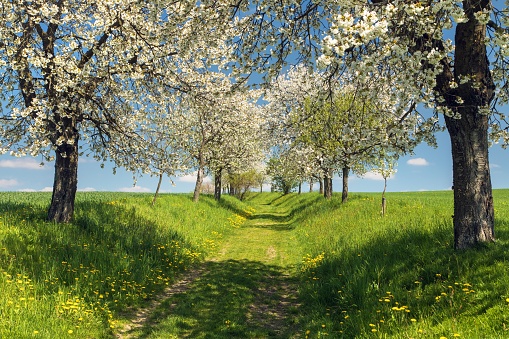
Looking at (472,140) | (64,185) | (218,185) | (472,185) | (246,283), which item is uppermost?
(472,140)

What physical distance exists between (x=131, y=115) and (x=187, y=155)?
14.7 m

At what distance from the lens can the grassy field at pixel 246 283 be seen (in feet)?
21.8

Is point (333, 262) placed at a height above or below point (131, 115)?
below

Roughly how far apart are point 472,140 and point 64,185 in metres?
14.0

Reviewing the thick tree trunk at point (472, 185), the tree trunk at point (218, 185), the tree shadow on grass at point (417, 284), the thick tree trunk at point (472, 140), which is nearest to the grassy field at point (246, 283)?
the tree shadow on grass at point (417, 284)

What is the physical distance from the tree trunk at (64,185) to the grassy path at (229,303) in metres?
5.55

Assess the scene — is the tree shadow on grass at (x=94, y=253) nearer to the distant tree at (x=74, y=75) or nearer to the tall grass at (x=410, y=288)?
the distant tree at (x=74, y=75)

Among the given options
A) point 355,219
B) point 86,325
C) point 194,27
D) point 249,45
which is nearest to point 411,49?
point 249,45

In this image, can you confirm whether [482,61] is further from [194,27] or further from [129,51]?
[129,51]

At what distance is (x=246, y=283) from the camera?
11641mm

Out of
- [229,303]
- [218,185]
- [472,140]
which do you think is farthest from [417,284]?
[218,185]

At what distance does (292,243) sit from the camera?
18.8 metres

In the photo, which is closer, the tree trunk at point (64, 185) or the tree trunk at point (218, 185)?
the tree trunk at point (64, 185)

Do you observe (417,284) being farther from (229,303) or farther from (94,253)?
(94,253)
